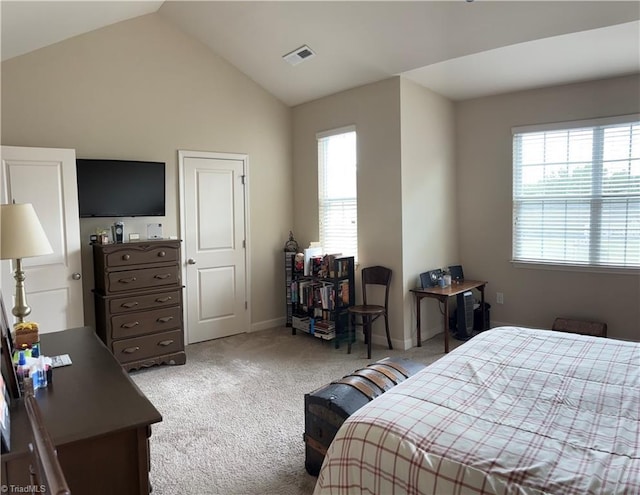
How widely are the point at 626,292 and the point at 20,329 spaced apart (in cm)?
482

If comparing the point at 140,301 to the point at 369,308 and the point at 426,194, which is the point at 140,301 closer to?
the point at 369,308

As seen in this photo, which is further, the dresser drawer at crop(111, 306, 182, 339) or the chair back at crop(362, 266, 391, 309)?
the chair back at crop(362, 266, 391, 309)

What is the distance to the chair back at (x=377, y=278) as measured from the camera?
15.0 ft

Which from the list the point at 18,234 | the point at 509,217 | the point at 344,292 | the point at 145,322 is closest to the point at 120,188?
the point at 145,322

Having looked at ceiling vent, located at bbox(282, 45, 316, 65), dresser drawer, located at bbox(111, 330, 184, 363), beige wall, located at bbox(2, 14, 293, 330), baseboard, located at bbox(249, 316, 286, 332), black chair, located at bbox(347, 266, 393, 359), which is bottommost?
baseboard, located at bbox(249, 316, 286, 332)

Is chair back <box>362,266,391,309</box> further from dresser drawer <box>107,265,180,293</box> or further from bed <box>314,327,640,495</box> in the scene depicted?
bed <box>314,327,640,495</box>

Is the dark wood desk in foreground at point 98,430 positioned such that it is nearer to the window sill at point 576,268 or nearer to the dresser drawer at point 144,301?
the dresser drawer at point 144,301

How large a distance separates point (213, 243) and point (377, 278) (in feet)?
6.03

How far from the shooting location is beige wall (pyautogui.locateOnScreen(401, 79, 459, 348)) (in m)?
4.50

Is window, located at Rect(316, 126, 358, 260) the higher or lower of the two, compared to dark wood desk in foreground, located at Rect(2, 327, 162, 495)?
higher

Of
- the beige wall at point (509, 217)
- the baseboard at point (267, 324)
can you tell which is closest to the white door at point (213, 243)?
the baseboard at point (267, 324)

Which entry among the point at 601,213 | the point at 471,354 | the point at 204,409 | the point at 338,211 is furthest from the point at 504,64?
the point at 204,409

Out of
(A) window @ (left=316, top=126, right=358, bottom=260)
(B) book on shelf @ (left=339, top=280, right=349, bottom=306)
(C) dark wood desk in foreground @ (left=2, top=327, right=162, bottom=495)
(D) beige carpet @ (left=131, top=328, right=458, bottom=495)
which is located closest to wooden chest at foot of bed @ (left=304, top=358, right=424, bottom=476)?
(D) beige carpet @ (left=131, top=328, right=458, bottom=495)

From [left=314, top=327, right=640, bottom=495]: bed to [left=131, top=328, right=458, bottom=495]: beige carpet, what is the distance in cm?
89
